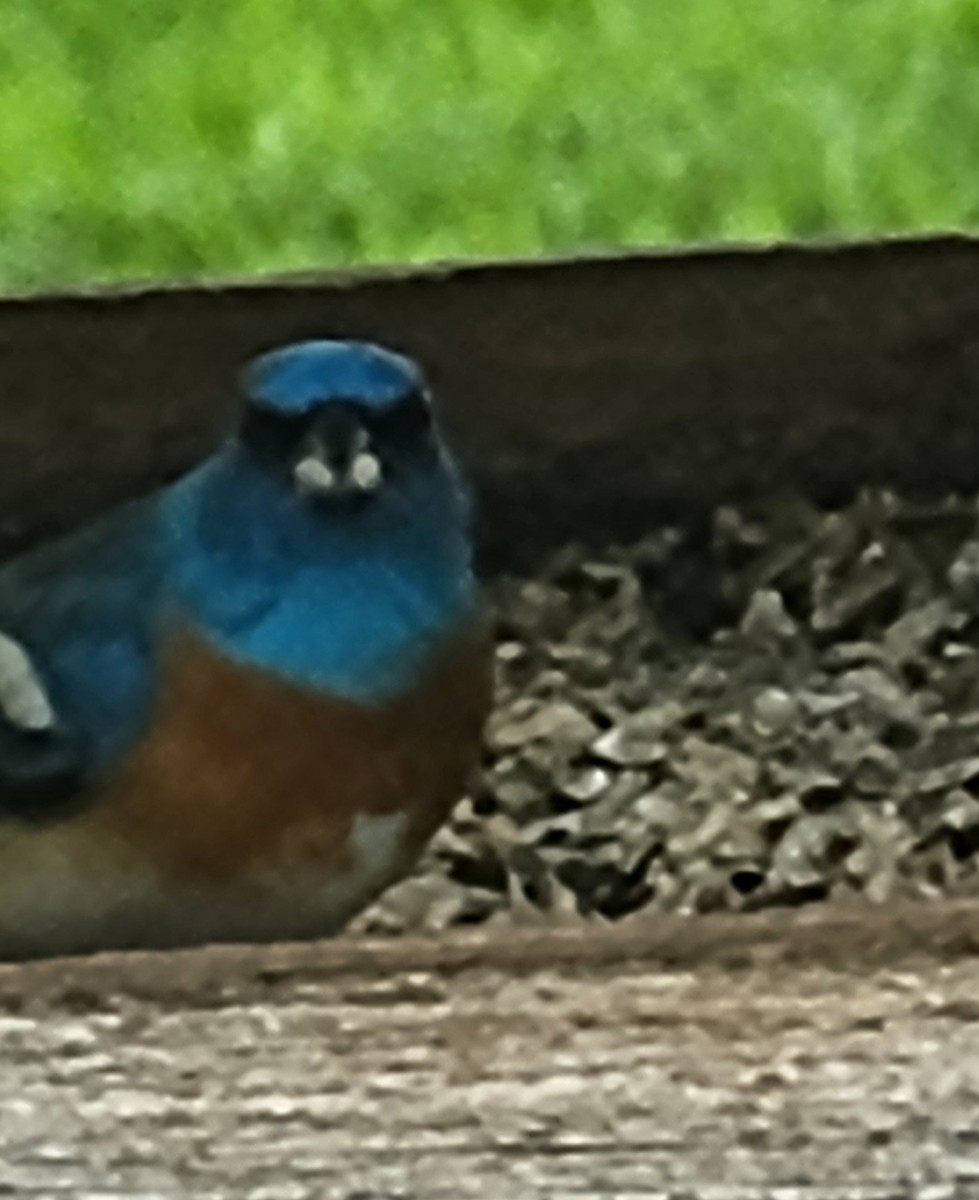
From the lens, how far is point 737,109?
1132 mm

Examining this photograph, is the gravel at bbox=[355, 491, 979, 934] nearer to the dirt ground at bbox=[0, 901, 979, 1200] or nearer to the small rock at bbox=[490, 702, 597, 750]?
the small rock at bbox=[490, 702, 597, 750]

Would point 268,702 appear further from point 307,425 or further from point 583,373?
point 583,373

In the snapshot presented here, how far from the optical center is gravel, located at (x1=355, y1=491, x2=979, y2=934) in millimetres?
1020

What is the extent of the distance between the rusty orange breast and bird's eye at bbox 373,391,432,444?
0.08 metres

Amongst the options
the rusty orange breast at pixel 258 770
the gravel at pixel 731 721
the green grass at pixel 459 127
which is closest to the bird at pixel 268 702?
the rusty orange breast at pixel 258 770

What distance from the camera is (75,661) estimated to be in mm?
912

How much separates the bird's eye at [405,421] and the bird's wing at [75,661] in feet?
0.38

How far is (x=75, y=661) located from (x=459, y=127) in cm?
36

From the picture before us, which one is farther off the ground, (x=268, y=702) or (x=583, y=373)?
(x=583, y=373)

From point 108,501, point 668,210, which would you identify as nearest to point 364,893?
point 108,501

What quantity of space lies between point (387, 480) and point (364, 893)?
0.51 feet

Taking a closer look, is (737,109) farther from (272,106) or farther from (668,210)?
(272,106)

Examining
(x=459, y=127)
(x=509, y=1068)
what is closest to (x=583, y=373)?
(x=459, y=127)

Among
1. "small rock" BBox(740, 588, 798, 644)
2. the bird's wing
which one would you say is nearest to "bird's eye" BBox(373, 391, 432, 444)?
the bird's wing
